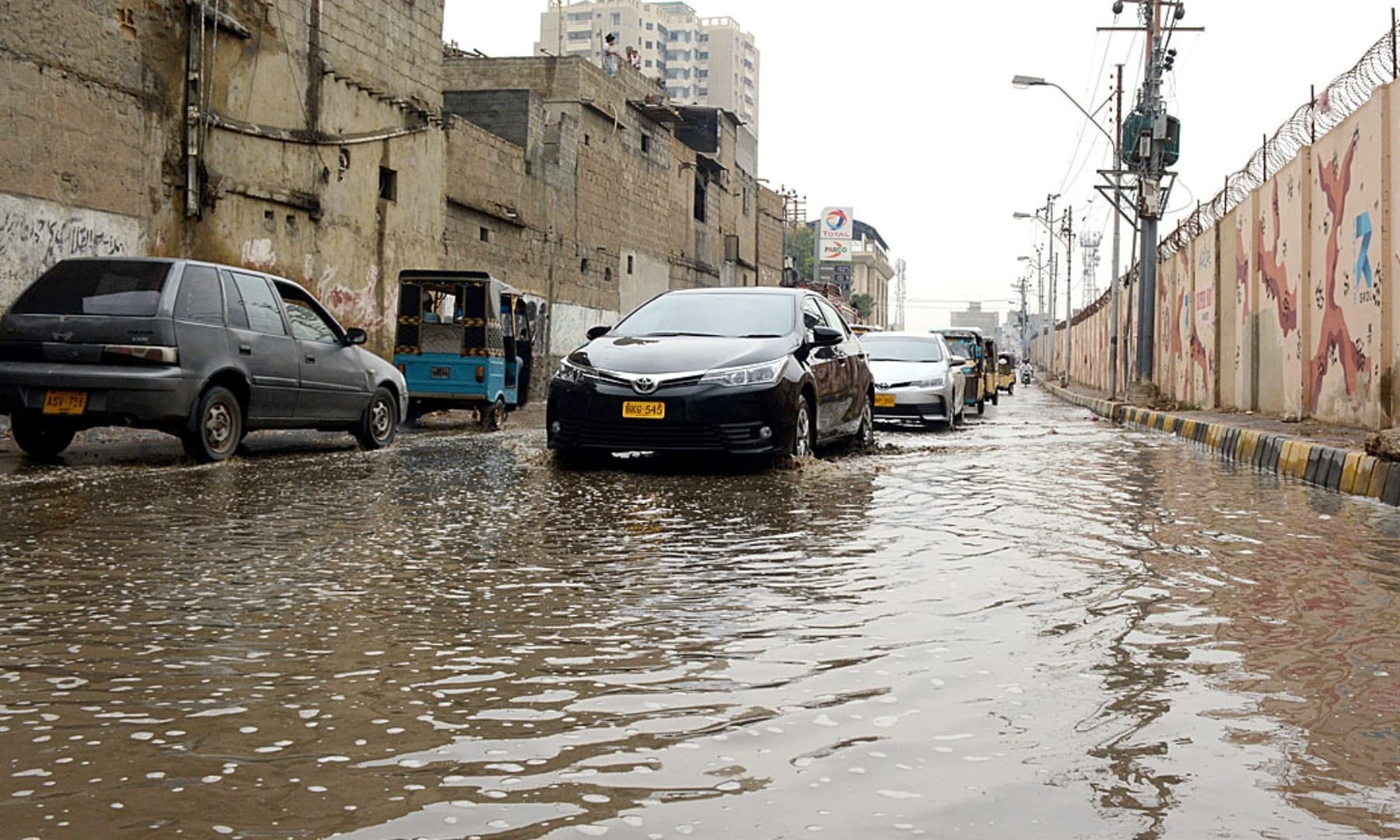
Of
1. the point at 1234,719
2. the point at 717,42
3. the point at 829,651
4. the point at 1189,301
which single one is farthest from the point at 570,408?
the point at 717,42

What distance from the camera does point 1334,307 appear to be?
49.4 feet

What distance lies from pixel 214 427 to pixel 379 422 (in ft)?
9.01

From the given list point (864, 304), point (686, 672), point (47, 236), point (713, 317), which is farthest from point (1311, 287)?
point (864, 304)

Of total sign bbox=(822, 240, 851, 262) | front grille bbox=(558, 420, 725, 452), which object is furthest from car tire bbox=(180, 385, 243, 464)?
total sign bbox=(822, 240, 851, 262)

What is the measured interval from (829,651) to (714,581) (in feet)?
4.11

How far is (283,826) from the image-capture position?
2568mm

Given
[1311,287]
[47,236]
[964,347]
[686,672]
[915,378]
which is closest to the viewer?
[686,672]

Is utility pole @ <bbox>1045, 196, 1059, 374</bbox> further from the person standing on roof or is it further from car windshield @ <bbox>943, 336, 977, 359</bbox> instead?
car windshield @ <bbox>943, 336, 977, 359</bbox>

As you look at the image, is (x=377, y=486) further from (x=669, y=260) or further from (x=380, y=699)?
(x=669, y=260)

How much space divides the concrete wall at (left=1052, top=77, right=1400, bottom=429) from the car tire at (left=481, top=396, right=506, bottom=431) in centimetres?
990

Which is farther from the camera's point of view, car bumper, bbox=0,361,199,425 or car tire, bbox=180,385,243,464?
car tire, bbox=180,385,243,464

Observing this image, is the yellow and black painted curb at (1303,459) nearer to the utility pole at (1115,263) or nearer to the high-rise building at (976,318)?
the utility pole at (1115,263)

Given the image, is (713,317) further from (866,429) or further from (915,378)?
(915,378)

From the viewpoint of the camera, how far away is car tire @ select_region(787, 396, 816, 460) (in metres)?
10.3
